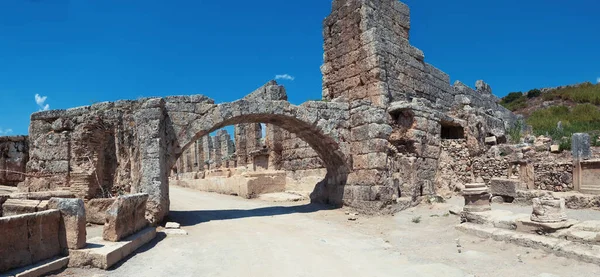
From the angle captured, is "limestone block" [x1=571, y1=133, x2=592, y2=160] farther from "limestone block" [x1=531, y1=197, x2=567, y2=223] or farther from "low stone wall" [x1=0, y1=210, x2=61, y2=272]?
"low stone wall" [x1=0, y1=210, x2=61, y2=272]

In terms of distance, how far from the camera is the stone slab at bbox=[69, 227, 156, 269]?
4.61 meters

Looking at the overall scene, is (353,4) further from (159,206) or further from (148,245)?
(148,245)

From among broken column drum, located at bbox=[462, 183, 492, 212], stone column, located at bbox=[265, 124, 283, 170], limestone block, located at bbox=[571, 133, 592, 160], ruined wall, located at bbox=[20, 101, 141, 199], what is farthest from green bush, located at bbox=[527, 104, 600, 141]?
ruined wall, located at bbox=[20, 101, 141, 199]

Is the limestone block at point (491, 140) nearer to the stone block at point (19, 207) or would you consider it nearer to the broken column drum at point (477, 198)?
the broken column drum at point (477, 198)

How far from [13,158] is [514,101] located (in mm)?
41205

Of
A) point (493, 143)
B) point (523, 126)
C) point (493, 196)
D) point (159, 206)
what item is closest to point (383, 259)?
point (159, 206)

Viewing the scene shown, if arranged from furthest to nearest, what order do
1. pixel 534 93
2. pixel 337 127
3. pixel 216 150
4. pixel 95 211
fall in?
1. pixel 534 93
2. pixel 216 150
3. pixel 337 127
4. pixel 95 211

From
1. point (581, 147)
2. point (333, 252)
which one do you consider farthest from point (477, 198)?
point (581, 147)

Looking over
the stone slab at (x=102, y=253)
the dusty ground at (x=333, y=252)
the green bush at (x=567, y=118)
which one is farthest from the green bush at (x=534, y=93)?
the stone slab at (x=102, y=253)

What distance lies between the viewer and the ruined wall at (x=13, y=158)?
8.41 m

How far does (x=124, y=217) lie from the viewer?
5691 millimetres

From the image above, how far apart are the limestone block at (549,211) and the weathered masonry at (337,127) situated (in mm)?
3847

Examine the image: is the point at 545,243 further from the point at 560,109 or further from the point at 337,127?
the point at 560,109

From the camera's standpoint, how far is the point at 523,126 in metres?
18.6
